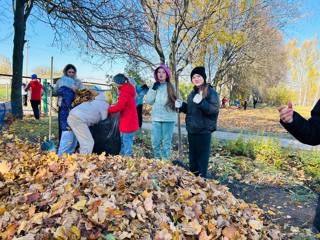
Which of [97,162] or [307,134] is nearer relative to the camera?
[307,134]

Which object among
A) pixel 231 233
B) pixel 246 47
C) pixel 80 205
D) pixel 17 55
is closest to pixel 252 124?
pixel 246 47

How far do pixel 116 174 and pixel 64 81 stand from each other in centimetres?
264

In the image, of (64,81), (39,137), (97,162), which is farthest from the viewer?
(39,137)

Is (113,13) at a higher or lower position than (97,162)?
higher

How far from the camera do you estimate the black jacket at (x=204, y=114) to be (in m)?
4.09

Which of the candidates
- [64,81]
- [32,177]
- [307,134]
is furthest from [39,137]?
[307,134]

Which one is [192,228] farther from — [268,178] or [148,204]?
[268,178]

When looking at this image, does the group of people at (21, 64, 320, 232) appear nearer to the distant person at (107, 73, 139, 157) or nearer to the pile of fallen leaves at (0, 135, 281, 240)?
the distant person at (107, 73, 139, 157)

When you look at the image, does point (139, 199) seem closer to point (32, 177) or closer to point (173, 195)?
point (173, 195)

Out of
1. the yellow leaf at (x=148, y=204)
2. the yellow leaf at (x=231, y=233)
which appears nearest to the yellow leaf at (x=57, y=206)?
the yellow leaf at (x=148, y=204)

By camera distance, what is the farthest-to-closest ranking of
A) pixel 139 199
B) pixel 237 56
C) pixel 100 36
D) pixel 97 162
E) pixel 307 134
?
1. pixel 237 56
2. pixel 100 36
3. pixel 97 162
4. pixel 139 199
5. pixel 307 134

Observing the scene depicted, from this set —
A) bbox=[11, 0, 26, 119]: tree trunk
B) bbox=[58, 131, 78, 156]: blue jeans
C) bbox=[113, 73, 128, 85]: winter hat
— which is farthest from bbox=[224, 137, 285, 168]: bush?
bbox=[11, 0, 26, 119]: tree trunk

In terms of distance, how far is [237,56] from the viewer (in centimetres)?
2105

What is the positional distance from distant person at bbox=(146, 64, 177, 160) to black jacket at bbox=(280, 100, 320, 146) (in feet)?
9.32
